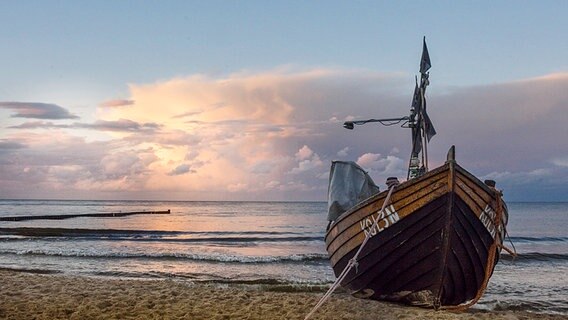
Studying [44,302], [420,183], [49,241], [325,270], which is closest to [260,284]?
[325,270]

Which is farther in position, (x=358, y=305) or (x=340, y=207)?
(x=340, y=207)

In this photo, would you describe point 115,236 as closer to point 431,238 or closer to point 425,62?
point 425,62

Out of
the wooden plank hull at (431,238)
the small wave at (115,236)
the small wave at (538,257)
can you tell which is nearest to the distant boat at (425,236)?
the wooden plank hull at (431,238)

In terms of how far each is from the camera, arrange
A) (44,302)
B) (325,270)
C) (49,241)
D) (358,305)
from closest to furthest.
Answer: (44,302) < (358,305) < (325,270) < (49,241)

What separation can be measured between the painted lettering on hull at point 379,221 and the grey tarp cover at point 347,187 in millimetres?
1644

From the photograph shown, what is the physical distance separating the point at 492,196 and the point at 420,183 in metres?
1.49

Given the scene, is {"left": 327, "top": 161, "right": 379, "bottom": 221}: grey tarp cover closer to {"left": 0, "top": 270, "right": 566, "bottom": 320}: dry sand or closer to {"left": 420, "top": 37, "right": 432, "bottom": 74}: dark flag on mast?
{"left": 0, "top": 270, "right": 566, "bottom": 320}: dry sand

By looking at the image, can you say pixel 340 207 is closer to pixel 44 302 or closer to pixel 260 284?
pixel 260 284

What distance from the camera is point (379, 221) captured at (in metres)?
9.18

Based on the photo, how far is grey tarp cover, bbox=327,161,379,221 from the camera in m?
11.1

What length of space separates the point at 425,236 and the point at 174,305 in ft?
16.1

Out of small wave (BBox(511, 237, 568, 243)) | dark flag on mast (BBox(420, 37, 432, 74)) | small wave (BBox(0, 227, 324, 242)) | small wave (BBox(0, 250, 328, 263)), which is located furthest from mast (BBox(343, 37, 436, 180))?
small wave (BBox(511, 237, 568, 243))

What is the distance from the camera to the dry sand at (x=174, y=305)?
9.08 meters

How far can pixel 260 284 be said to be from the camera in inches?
578
